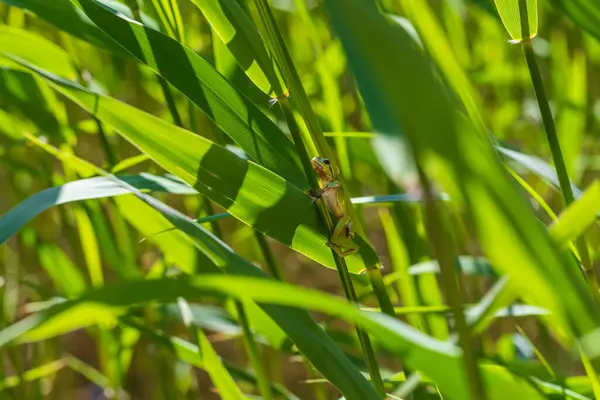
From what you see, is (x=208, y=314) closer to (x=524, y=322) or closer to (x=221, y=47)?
(x=221, y=47)

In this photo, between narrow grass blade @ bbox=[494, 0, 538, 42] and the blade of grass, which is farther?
narrow grass blade @ bbox=[494, 0, 538, 42]

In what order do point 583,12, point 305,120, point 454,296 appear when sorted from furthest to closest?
point 583,12, point 305,120, point 454,296

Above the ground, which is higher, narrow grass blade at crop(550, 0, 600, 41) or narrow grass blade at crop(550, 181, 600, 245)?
narrow grass blade at crop(550, 0, 600, 41)

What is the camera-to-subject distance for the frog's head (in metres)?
0.53

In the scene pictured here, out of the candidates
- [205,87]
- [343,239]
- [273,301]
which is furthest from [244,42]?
[273,301]

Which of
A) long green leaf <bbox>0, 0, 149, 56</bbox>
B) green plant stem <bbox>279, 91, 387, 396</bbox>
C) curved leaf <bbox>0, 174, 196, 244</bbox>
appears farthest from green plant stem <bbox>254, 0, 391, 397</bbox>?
long green leaf <bbox>0, 0, 149, 56</bbox>

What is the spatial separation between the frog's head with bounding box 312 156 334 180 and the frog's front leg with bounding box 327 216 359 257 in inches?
1.3

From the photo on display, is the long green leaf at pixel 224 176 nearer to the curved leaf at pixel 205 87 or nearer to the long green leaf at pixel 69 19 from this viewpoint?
the curved leaf at pixel 205 87

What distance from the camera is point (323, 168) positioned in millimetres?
532

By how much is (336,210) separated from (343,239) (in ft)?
0.07

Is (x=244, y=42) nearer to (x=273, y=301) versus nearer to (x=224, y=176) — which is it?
(x=224, y=176)

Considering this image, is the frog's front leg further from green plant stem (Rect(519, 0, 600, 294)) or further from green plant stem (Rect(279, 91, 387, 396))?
green plant stem (Rect(519, 0, 600, 294))

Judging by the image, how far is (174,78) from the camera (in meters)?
0.54

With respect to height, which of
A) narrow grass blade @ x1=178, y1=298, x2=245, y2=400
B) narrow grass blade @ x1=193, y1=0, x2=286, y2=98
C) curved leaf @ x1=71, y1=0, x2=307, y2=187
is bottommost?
narrow grass blade @ x1=178, y1=298, x2=245, y2=400
